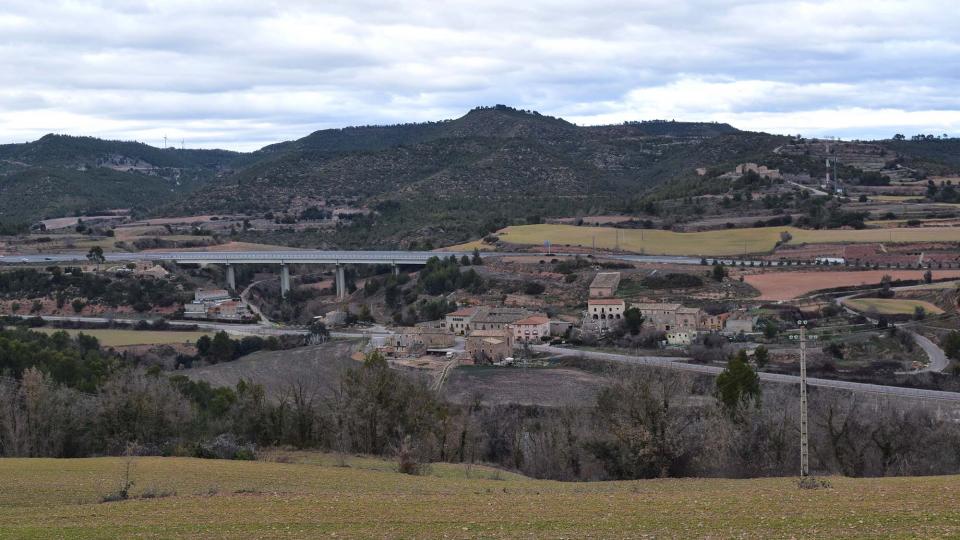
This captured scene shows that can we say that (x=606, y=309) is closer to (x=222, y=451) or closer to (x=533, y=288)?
(x=533, y=288)

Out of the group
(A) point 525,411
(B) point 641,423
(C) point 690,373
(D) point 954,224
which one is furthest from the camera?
(D) point 954,224

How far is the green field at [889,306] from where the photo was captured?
63.6m

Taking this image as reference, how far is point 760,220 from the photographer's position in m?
103

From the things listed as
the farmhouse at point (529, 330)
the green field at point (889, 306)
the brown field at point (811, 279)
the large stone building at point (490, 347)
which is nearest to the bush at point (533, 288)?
the farmhouse at point (529, 330)

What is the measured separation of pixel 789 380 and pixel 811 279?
25.8 m

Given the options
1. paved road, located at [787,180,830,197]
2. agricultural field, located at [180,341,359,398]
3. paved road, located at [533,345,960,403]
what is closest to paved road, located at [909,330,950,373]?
paved road, located at [533,345,960,403]

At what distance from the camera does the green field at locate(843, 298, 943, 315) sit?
6359cm

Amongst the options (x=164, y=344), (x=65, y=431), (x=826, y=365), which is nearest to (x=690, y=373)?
(x=826, y=365)

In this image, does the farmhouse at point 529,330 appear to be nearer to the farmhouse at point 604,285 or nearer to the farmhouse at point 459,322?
the farmhouse at point 459,322

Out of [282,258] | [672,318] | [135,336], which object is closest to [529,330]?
[672,318]

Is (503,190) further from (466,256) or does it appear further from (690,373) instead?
(690,373)

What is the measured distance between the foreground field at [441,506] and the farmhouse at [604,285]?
48.9m

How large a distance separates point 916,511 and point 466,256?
76.6 metres

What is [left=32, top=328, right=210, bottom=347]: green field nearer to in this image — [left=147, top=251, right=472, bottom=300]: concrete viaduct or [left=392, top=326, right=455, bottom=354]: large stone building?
[left=392, top=326, right=455, bottom=354]: large stone building
